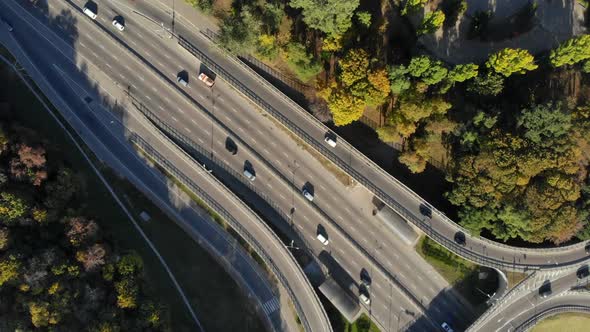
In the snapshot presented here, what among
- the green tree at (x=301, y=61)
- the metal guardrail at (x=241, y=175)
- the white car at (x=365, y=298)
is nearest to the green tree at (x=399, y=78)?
the green tree at (x=301, y=61)

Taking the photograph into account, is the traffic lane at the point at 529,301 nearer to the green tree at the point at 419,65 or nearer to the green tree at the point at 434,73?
the green tree at the point at 434,73

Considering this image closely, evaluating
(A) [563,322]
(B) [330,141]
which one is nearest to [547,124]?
(B) [330,141]

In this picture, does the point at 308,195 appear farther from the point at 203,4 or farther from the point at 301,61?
the point at 203,4

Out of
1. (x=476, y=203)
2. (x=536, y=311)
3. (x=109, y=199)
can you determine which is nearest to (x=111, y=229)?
(x=109, y=199)

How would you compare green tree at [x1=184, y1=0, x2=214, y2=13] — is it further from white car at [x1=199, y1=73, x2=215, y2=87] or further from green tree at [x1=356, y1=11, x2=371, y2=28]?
green tree at [x1=356, y1=11, x2=371, y2=28]

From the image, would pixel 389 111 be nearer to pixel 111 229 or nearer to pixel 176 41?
pixel 176 41
